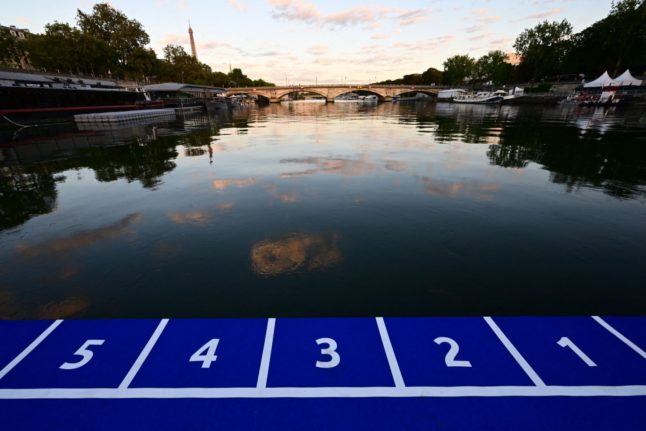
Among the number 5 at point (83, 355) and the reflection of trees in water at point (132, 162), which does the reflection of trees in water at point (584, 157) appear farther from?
the reflection of trees in water at point (132, 162)

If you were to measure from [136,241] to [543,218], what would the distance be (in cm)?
973

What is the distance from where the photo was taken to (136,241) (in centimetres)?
644

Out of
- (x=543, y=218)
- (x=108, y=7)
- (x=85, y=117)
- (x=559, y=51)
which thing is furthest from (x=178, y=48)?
(x=543, y=218)

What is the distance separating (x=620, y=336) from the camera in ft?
12.5

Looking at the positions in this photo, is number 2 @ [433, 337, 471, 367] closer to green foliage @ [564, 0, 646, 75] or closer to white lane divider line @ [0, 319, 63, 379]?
white lane divider line @ [0, 319, 63, 379]

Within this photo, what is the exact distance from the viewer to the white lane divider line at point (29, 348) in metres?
3.52

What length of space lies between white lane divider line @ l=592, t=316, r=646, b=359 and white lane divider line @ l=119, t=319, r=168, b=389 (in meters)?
6.02

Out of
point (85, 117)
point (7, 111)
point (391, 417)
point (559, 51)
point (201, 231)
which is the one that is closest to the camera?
point (391, 417)

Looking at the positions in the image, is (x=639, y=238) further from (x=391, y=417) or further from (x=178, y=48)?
(x=178, y=48)

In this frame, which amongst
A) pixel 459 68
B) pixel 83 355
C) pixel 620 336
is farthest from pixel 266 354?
pixel 459 68

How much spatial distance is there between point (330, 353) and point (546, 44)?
355 ft

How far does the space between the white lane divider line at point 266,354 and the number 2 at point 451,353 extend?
214cm

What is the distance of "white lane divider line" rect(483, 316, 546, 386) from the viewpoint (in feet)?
11.0

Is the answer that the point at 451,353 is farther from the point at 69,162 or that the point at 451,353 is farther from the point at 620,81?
the point at 620,81
